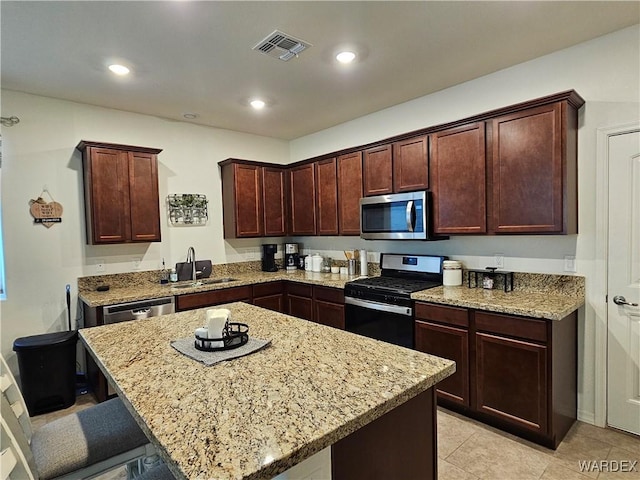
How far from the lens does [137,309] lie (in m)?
3.25

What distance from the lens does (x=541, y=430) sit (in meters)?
2.35

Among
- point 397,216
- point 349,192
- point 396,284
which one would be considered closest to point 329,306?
point 396,284

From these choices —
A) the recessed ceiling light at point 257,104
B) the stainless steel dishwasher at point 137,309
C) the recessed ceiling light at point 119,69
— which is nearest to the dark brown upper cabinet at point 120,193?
the stainless steel dishwasher at point 137,309

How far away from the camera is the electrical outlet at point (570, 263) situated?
271 cm

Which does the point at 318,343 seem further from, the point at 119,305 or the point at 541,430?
the point at 119,305

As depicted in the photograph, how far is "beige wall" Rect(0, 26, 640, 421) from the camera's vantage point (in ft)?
8.55

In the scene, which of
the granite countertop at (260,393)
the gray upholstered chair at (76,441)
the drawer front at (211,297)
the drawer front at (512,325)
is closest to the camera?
the granite countertop at (260,393)

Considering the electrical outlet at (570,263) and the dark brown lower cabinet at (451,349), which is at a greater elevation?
the electrical outlet at (570,263)

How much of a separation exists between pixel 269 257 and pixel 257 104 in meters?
1.95

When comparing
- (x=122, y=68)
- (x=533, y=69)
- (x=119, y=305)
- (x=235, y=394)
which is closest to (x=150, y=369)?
(x=235, y=394)

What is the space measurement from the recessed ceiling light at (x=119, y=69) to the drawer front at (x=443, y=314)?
3.03 metres

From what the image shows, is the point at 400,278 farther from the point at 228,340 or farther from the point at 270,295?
the point at 228,340

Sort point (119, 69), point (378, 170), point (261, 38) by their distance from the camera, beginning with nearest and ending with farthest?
point (261, 38)
point (119, 69)
point (378, 170)

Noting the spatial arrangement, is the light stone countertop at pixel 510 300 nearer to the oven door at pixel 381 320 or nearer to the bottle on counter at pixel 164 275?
the oven door at pixel 381 320
